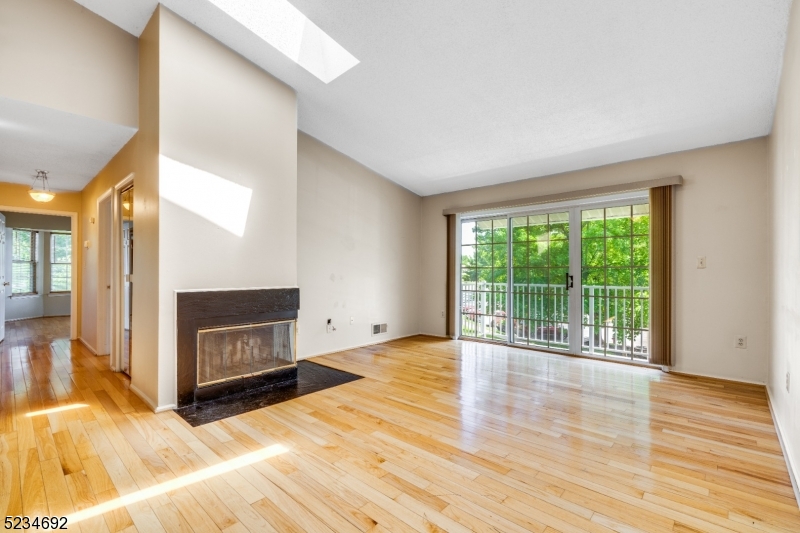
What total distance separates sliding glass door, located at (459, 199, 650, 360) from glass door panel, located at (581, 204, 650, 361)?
1cm

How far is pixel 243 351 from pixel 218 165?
1.68 m

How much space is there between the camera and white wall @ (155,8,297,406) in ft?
9.30

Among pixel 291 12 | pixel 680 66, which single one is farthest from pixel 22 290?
pixel 680 66

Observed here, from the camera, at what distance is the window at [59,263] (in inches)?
325

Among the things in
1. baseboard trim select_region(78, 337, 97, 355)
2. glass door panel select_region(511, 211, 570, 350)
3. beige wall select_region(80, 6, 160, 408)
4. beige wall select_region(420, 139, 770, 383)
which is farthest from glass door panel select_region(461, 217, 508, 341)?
baseboard trim select_region(78, 337, 97, 355)

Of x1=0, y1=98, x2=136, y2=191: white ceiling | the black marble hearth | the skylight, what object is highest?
the skylight

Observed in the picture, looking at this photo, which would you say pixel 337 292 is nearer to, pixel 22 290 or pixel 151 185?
pixel 151 185

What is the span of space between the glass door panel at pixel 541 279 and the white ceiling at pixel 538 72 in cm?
94

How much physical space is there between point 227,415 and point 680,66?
14.0 ft

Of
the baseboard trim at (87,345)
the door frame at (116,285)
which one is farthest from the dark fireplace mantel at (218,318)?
the baseboard trim at (87,345)

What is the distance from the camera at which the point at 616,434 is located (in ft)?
7.73

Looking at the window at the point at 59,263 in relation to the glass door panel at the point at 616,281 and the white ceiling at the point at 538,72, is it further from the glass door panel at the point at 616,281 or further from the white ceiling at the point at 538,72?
the glass door panel at the point at 616,281

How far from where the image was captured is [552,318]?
4.83 metres

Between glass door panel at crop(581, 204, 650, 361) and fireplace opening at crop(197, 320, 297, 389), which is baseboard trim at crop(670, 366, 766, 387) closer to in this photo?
glass door panel at crop(581, 204, 650, 361)
